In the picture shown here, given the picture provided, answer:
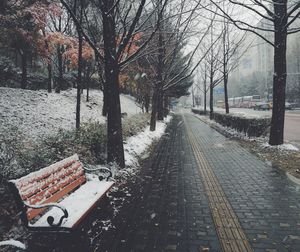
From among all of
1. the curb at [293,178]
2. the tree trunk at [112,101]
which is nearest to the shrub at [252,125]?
the curb at [293,178]

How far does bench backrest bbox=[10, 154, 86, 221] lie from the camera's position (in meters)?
3.78

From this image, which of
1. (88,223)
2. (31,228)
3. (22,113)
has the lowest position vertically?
(88,223)

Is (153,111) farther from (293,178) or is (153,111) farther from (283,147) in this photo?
(293,178)

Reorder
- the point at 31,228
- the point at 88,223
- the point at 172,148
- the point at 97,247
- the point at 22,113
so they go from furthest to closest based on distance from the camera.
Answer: the point at 22,113
the point at 172,148
the point at 88,223
the point at 97,247
the point at 31,228

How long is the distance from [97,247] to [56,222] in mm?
683

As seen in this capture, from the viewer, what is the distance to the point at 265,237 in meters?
4.03

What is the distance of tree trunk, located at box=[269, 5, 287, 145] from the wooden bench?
26.3 ft

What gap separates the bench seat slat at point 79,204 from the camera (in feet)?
12.4

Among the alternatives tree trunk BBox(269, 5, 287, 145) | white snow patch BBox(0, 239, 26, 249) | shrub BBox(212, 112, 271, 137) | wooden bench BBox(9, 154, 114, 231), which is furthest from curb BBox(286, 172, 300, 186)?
shrub BBox(212, 112, 271, 137)

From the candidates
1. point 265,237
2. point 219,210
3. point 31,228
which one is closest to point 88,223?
point 31,228

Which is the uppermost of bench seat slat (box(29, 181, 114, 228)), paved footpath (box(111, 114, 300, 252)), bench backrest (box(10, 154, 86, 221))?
bench backrest (box(10, 154, 86, 221))

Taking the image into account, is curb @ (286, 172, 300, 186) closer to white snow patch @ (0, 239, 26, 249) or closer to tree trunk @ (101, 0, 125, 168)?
tree trunk @ (101, 0, 125, 168)

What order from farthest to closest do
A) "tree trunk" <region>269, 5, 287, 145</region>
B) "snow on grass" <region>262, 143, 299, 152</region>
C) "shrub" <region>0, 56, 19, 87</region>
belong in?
"shrub" <region>0, 56, 19, 87</region> < "tree trunk" <region>269, 5, 287, 145</region> < "snow on grass" <region>262, 143, 299, 152</region>

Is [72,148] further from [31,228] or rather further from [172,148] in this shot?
[172,148]
